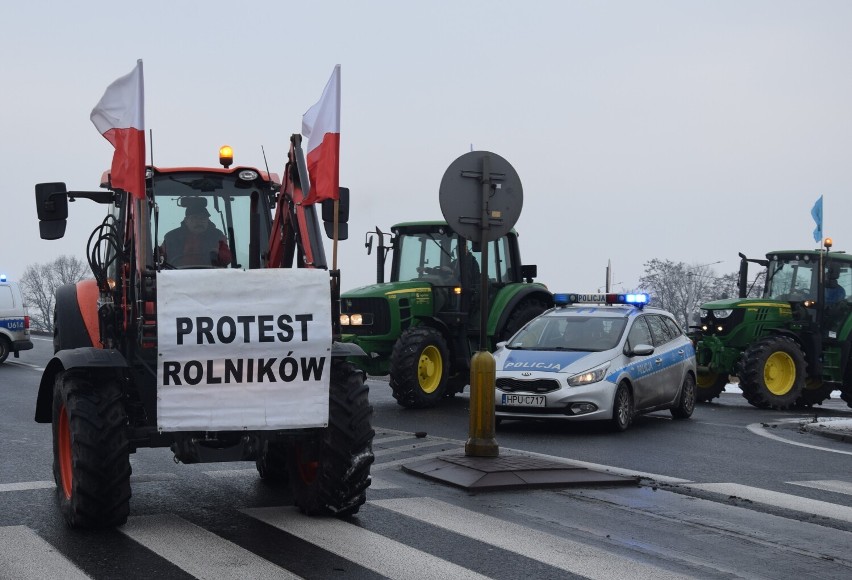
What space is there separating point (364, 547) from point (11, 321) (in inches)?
Result: 948

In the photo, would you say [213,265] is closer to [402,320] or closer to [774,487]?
[774,487]

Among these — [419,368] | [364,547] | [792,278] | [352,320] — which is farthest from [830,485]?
[792,278]

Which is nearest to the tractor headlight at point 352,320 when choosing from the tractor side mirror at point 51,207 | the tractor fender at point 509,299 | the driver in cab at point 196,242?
the tractor fender at point 509,299

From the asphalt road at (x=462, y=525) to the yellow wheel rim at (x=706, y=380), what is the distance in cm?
806

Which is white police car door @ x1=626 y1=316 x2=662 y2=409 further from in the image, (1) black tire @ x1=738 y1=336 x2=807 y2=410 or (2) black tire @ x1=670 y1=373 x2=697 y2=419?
(1) black tire @ x1=738 y1=336 x2=807 y2=410

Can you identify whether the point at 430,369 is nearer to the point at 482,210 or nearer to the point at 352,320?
the point at 352,320

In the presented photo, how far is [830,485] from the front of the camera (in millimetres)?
10836

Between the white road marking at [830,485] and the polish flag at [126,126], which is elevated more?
the polish flag at [126,126]

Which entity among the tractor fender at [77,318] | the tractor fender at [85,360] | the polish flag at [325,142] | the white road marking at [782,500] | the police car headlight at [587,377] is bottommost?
the white road marking at [782,500]

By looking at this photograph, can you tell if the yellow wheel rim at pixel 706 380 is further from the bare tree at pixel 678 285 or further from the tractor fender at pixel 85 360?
the bare tree at pixel 678 285

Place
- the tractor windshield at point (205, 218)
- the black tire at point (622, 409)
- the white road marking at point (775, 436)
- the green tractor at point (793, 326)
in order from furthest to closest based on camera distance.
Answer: the green tractor at point (793, 326) → the black tire at point (622, 409) → the white road marking at point (775, 436) → the tractor windshield at point (205, 218)

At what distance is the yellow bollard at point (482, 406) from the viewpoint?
10.9 meters

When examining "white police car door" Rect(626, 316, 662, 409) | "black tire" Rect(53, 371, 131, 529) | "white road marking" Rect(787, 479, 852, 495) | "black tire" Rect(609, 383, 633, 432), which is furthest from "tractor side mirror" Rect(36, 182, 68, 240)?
"white police car door" Rect(626, 316, 662, 409)

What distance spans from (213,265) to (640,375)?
Answer: 7898 millimetres
